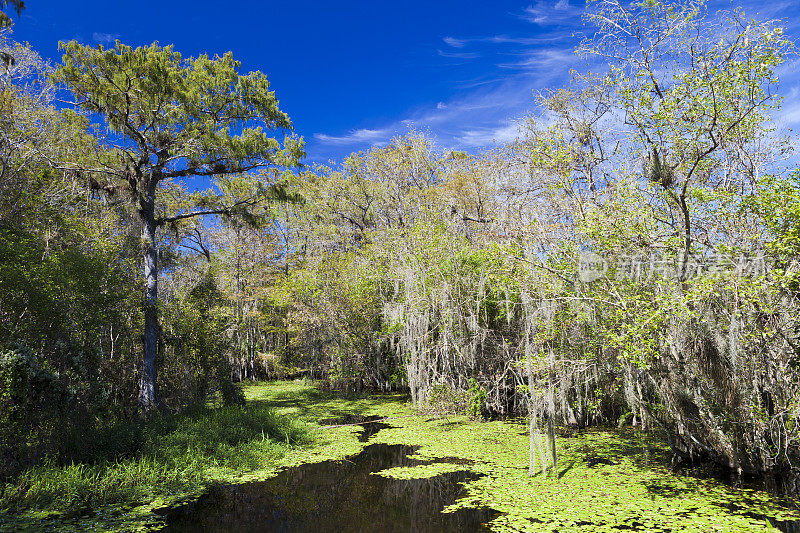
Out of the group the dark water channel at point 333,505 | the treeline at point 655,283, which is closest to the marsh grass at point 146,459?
the dark water channel at point 333,505

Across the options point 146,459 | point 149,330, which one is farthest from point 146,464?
point 149,330

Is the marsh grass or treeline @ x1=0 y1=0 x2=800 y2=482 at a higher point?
treeline @ x1=0 y1=0 x2=800 y2=482

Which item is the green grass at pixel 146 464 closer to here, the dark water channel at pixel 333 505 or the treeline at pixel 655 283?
the dark water channel at pixel 333 505

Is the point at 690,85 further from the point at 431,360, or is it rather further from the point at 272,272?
the point at 272,272

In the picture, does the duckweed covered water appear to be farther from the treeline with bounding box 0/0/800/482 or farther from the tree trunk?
the tree trunk

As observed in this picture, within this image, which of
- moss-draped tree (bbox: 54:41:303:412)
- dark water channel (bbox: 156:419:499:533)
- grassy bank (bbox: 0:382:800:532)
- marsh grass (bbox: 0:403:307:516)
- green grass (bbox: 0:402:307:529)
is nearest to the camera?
grassy bank (bbox: 0:382:800:532)

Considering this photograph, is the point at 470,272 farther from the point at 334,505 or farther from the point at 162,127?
the point at 162,127

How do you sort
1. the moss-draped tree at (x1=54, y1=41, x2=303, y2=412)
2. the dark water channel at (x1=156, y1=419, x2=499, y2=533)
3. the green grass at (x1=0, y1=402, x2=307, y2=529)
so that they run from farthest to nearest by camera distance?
the moss-draped tree at (x1=54, y1=41, x2=303, y2=412) → the green grass at (x1=0, y1=402, x2=307, y2=529) → the dark water channel at (x1=156, y1=419, x2=499, y2=533)

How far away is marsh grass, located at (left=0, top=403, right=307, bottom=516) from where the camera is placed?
7004mm

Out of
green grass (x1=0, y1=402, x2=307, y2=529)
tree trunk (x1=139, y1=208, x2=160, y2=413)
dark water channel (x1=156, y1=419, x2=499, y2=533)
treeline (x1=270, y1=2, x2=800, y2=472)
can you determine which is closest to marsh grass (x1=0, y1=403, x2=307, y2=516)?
green grass (x1=0, y1=402, x2=307, y2=529)

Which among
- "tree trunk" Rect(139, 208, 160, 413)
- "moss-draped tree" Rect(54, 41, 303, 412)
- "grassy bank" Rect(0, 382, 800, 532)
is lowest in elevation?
"grassy bank" Rect(0, 382, 800, 532)

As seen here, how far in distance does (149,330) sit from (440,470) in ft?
28.4

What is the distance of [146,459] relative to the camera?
8406mm

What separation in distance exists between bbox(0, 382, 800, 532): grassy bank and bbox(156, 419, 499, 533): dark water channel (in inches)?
14.7
